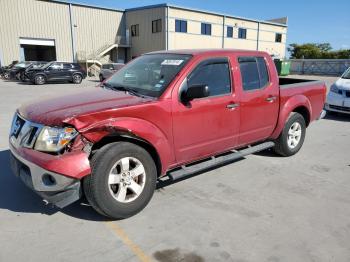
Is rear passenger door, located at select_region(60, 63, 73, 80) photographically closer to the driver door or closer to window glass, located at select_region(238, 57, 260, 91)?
window glass, located at select_region(238, 57, 260, 91)

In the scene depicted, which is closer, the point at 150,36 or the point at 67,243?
the point at 67,243

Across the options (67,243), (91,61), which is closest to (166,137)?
(67,243)

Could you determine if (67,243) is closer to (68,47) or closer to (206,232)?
(206,232)

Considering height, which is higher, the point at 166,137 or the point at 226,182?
the point at 166,137

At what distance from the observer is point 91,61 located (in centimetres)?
3744

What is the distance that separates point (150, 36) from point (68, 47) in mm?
9562

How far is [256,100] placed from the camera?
484 cm

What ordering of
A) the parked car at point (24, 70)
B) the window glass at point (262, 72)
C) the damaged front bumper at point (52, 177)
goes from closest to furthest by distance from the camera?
the damaged front bumper at point (52, 177), the window glass at point (262, 72), the parked car at point (24, 70)

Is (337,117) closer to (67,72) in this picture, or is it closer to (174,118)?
(174,118)

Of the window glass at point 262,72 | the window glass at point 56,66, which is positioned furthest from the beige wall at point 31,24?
the window glass at point 262,72

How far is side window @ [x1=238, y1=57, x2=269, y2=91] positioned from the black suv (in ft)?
67.3

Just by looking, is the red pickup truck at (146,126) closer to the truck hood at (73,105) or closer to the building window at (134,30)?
the truck hood at (73,105)

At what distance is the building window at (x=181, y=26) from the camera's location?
37947 millimetres

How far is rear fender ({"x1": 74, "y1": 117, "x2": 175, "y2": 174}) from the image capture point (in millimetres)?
3283
